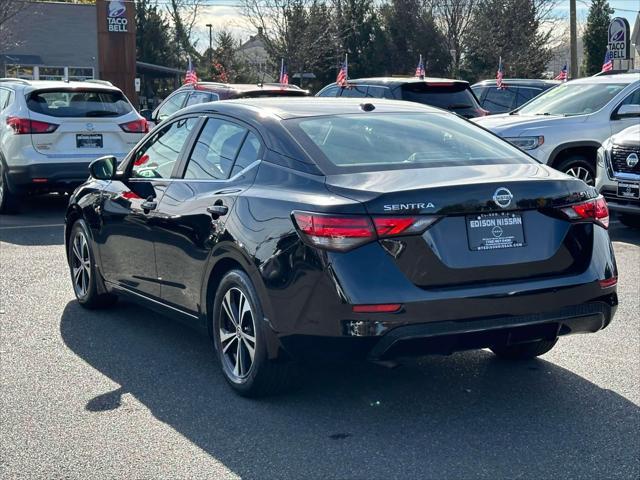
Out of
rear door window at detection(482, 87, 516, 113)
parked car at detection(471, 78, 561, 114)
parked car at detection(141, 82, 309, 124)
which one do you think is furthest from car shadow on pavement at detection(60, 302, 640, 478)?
rear door window at detection(482, 87, 516, 113)

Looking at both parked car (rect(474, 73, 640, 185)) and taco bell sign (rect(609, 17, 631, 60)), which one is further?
taco bell sign (rect(609, 17, 631, 60))

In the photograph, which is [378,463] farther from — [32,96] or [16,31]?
[16,31]

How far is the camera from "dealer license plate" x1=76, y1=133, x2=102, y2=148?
12641mm

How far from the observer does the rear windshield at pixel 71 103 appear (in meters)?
12.6

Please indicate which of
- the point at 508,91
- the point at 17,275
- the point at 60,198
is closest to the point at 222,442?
the point at 17,275

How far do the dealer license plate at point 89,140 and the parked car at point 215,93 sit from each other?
4.73 ft

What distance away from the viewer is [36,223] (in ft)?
40.9

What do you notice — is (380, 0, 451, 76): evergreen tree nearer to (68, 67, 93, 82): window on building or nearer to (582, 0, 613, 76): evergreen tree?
(582, 0, 613, 76): evergreen tree

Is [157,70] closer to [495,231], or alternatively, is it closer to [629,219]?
[629,219]

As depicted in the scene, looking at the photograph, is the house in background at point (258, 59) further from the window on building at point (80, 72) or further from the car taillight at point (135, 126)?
the car taillight at point (135, 126)

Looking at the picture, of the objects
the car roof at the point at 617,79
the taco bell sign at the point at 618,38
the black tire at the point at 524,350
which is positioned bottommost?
the black tire at the point at 524,350

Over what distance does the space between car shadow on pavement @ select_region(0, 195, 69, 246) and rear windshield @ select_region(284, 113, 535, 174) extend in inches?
238

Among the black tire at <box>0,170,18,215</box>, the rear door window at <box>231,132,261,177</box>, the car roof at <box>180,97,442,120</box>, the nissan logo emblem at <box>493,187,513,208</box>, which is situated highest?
the car roof at <box>180,97,442,120</box>

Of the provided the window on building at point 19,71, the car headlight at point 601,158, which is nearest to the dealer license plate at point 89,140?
the car headlight at point 601,158
